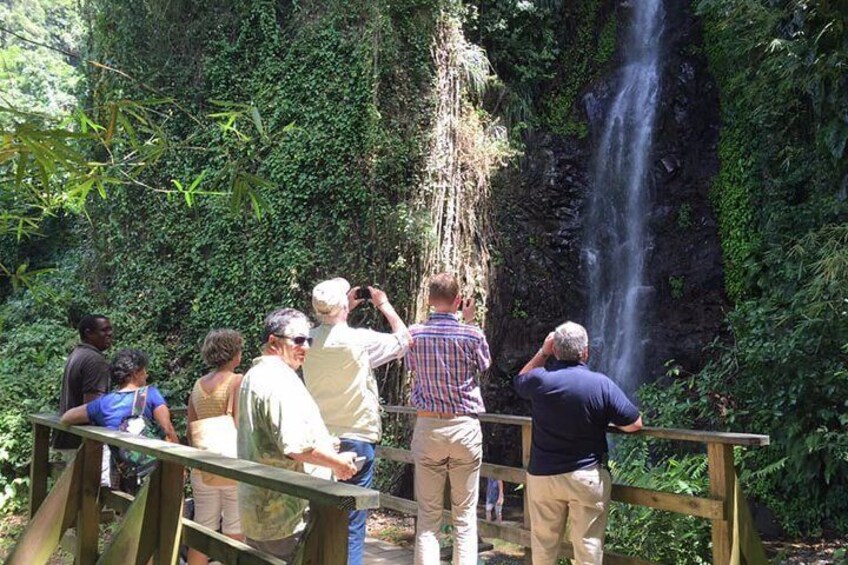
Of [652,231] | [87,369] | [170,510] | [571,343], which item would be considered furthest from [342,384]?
[652,231]

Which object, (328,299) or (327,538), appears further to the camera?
(328,299)

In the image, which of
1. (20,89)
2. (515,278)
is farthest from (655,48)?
(20,89)

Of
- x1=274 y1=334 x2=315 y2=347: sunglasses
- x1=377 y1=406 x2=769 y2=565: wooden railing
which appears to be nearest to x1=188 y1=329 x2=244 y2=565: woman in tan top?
x1=274 y1=334 x2=315 y2=347: sunglasses

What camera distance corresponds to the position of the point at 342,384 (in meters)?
3.76

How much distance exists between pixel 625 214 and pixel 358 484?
8.79 metres

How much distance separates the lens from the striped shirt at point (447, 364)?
3906 mm

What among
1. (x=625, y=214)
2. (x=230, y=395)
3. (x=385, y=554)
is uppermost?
(x=625, y=214)

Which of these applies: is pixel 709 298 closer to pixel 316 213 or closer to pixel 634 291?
pixel 634 291

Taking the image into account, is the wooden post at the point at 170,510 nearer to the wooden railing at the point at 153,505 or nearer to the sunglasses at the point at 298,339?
the wooden railing at the point at 153,505

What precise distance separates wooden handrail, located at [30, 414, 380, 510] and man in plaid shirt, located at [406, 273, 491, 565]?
4.48 feet

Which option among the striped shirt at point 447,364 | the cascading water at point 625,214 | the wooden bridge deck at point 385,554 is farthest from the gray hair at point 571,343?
the cascading water at point 625,214

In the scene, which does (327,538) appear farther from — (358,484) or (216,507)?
(216,507)

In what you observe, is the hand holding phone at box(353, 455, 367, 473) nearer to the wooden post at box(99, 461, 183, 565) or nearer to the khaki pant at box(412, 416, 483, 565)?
the khaki pant at box(412, 416, 483, 565)

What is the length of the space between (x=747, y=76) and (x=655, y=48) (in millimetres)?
2638
